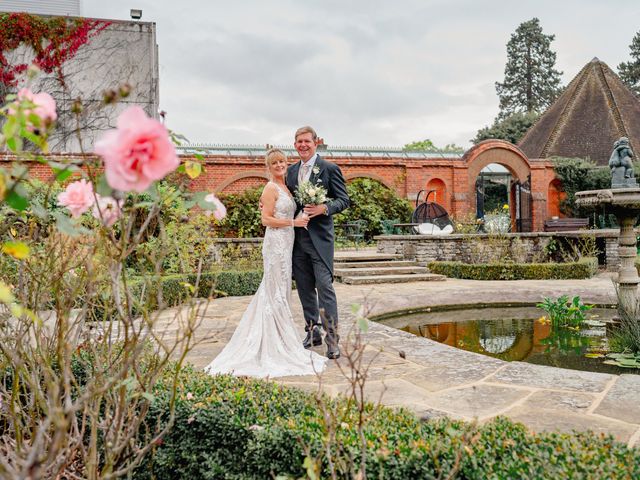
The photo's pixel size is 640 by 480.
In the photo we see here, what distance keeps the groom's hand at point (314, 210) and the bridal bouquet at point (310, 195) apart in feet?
0.13

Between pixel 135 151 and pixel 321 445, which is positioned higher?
pixel 135 151

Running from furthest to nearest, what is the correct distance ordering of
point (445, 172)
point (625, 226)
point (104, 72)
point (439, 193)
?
1. point (439, 193)
2. point (445, 172)
3. point (104, 72)
4. point (625, 226)

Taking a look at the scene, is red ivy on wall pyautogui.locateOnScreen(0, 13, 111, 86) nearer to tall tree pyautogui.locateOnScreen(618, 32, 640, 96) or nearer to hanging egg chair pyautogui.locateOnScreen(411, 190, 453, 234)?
hanging egg chair pyautogui.locateOnScreen(411, 190, 453, 234)

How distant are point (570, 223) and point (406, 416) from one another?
16946mm

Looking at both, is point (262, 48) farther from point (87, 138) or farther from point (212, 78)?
point (87, 138)

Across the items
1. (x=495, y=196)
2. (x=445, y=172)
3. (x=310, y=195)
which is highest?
(x=495, y=196)

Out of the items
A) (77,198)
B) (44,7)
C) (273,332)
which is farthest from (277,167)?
(44,7)

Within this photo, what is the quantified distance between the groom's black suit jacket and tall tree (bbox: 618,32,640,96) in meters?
45.0

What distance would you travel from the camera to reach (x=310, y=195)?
4.58m

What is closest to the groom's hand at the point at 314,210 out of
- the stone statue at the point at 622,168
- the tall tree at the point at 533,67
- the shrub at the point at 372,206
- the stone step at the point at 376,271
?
the stone statue at the point at 622,168

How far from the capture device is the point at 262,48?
17266mm

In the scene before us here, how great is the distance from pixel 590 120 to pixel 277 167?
2548cm

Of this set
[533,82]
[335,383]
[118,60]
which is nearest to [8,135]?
[335,383]

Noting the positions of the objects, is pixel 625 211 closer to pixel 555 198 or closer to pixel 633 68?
pixel 555 198
